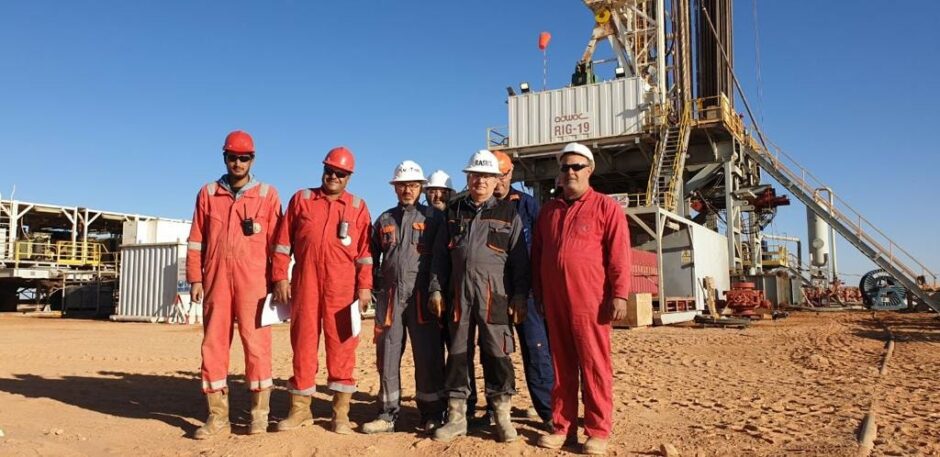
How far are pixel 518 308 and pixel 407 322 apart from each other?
780mm

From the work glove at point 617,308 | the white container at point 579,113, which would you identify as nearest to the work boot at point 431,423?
the work glove at point 617,308

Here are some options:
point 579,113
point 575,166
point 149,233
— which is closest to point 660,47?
point 579,113

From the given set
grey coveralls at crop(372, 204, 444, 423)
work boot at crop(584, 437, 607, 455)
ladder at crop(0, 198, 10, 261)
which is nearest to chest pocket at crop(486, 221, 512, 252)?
grey coveralls at crop(372, 204, 444, 423)

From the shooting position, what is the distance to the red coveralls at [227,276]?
4.13 m

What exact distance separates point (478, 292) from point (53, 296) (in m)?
31.6

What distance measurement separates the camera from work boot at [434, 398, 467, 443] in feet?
12.8

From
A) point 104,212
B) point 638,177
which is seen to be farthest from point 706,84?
point 104,212

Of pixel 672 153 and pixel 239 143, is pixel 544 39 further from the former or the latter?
pixel 239 143

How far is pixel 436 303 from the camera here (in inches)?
157

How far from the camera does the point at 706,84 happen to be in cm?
3012

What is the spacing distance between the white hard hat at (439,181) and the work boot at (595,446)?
2.01 metres

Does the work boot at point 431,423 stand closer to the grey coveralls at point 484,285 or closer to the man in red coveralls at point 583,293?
the grey coveralls at point 484,285

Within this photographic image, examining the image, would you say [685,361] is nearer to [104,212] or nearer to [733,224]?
[733,224]

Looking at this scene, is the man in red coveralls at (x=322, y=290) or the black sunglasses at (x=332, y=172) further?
the black sunglasses at (x=332, y=172)
